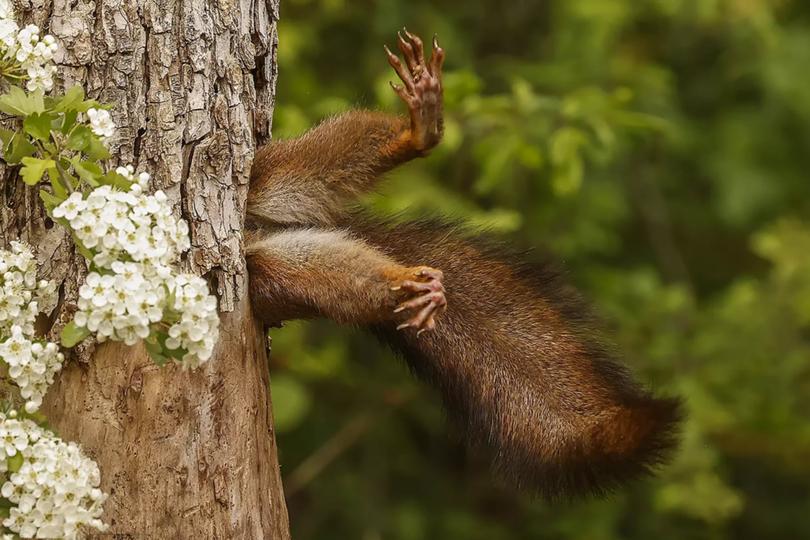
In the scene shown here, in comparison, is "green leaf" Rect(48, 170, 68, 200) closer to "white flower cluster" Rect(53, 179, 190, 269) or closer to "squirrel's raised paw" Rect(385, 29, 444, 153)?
"white flower cluster" Rect(53, 179, 190, 269)

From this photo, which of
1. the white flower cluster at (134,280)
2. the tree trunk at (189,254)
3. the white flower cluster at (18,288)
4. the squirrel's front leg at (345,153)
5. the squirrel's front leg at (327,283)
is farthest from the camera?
the squirrel's front leg at (345,153)

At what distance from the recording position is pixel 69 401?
239 cm

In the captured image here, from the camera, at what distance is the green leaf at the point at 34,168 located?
6.61 feet

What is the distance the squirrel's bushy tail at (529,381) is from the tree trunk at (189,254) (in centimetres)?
46

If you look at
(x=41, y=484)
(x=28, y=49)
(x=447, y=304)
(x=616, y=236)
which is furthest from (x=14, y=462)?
(x=616, y=236)

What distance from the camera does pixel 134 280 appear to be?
6.44ft

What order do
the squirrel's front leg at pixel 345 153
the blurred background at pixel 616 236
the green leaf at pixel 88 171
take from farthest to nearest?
the blurred background at pixel 616 236 < the squirrel's front leg at pixel 345 153 < the green leaf at pixel 88 171

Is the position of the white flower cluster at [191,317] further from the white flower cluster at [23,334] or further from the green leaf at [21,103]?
the green leaf at [21,103]

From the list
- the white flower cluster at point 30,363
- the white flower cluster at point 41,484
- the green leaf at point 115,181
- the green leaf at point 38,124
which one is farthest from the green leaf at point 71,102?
the white flower cluster at point 41,484

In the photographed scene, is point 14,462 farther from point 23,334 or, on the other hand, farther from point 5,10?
point 5,10

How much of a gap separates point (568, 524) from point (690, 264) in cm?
193

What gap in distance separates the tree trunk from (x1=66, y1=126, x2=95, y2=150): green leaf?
22cm

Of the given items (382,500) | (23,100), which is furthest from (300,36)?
(23,100)

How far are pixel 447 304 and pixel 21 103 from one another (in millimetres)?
1066
